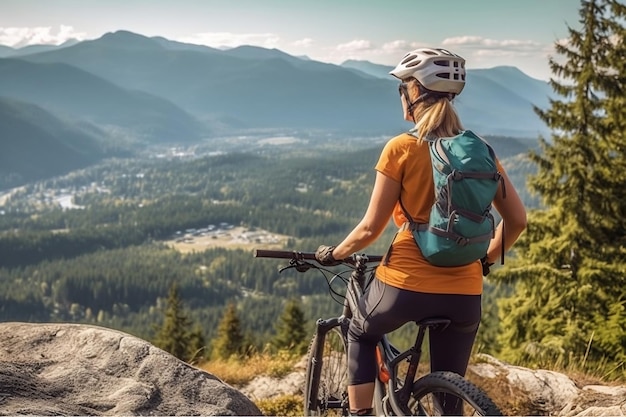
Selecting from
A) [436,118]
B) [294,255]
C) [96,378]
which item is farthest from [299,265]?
[96,378]

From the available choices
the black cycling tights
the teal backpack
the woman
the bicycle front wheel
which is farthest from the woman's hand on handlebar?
the bicycle front wheel

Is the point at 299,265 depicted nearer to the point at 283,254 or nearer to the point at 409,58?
the point at 283,254

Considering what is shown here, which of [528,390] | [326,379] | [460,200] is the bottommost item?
[528,390]

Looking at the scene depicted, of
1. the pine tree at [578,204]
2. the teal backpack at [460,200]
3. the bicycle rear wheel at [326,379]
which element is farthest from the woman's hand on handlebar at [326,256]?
the pine tree at [578,204]

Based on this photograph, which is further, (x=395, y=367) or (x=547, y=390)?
(x=547, y=390)

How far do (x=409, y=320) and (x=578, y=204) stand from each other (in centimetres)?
1230

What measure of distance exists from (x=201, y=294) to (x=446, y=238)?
148 meters

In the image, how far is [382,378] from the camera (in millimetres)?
3633

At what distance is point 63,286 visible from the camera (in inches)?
5709

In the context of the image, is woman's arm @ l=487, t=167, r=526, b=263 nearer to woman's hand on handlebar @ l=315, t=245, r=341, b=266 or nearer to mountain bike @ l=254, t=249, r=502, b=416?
mountain bike @ l=254, t=249, r=502, b=416

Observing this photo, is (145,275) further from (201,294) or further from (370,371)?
(370,371)

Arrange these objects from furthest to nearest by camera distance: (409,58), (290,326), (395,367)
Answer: (290,326), (395,367), (409,58)

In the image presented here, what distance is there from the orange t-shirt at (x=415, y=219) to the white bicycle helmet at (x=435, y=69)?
374mm

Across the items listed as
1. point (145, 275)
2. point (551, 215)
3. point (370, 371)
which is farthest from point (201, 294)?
point (370, 371)
